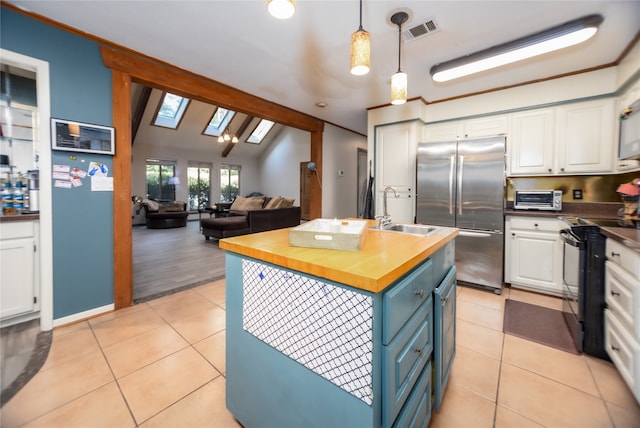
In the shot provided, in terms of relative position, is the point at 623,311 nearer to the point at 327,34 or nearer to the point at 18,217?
the point at 327,34

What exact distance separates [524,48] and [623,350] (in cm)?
238

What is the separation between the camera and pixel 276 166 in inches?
403

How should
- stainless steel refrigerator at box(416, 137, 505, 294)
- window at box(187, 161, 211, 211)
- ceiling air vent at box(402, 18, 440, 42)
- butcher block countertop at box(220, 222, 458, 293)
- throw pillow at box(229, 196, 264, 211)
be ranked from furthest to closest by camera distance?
window at box(187, 161, 211, 211) < throw pillow at box(229, 196, 264, 211) < stainless steel refrigerator at box(416, 137, 505, 294) < ceiling air vent at box(402, 18, 440, 42) < butcher block countertop at box(220, 222, 458, 293)

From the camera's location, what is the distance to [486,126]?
3.42 meters

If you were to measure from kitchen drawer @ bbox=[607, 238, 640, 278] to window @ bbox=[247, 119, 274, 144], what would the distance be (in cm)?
933

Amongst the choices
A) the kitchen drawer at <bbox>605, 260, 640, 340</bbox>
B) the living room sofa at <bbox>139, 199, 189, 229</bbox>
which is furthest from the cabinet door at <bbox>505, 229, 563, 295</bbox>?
the living room sofa at <bbox>139, 199, 189, 229</bbox>

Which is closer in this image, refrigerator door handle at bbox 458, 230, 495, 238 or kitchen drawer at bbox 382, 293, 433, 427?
kitchen drawer at bbox 382, 293, 433, 427

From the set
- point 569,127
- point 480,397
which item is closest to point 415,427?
point 480,397

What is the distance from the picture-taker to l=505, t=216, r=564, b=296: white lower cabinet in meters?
2.80

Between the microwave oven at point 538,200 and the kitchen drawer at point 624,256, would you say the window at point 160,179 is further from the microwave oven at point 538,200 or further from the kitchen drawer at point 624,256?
the kitchen drawer at point 624,256

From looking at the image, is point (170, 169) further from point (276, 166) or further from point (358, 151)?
point (358, 151)

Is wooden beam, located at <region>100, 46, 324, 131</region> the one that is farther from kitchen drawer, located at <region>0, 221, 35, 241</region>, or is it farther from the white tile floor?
the white tile floor

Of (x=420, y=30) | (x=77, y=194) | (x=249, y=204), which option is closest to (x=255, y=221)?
(x=249, y=204)

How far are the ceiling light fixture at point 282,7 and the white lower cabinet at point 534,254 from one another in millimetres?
3148
